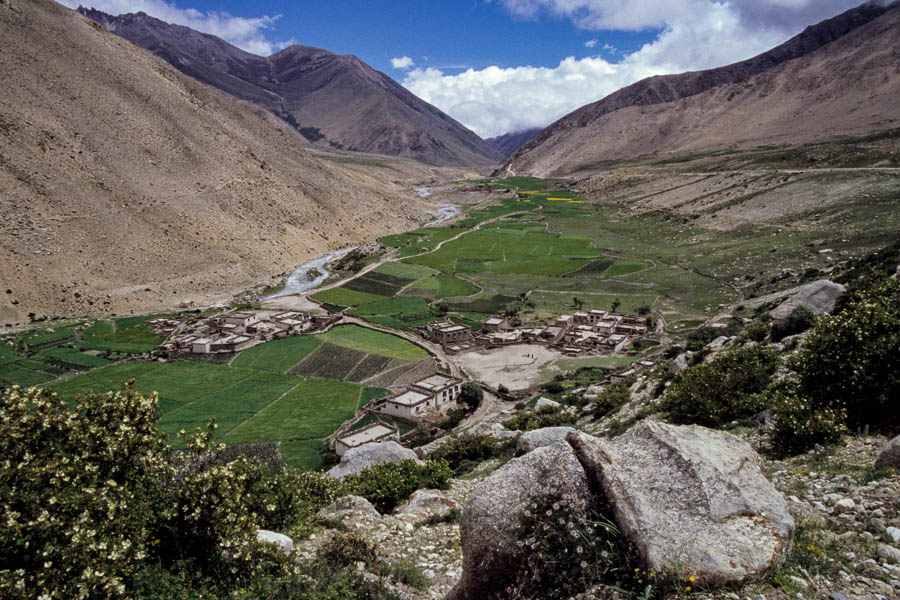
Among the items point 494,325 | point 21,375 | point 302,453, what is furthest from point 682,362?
point 21,375

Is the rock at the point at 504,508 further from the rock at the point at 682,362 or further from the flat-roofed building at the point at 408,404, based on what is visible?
the flat-roofed building at the point at 408,404

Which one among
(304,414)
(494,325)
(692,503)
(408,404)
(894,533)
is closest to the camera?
(692,503)

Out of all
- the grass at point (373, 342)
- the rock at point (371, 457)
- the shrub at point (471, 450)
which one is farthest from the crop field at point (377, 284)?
the shrub at point (471, 450)

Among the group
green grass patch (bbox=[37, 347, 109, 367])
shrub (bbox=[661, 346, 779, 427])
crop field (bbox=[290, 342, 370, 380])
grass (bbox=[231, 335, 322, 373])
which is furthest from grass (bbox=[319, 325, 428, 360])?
shrub (bbox=[661, 346, 779, 427])

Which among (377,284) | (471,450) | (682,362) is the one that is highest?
(377,284)

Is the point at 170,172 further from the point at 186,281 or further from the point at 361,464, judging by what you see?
the point at 361,464

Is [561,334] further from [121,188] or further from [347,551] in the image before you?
[121,188]
